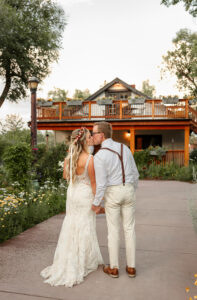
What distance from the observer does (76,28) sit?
21109 millimetres

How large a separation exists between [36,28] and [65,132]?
26.8 feet

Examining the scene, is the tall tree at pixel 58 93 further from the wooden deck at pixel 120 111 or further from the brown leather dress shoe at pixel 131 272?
the brown leather dress shoe at pixel 131 272

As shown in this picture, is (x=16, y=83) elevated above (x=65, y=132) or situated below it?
above

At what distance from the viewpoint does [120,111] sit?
1658cm

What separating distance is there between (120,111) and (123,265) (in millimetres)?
13797

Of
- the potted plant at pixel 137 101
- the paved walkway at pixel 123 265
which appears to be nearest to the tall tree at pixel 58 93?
the potted plant at pixel 137 101

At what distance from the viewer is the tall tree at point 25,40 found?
61.7 feet

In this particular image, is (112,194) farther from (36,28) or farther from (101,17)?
(36,28)

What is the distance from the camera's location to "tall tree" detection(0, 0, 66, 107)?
18812mm

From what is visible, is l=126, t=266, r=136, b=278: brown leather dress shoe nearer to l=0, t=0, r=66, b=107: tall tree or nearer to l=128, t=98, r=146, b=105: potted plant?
l=128, t=98, r=146, b=105: potted plant

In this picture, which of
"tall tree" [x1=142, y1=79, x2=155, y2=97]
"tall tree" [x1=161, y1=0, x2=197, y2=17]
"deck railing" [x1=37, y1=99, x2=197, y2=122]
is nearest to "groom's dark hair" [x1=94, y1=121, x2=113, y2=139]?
"tall tree" [x1=161, y1=0, x2=197, y2=17]

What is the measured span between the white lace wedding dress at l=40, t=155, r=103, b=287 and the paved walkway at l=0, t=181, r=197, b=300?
125 mm

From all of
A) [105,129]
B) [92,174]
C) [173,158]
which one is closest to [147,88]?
[173,158]

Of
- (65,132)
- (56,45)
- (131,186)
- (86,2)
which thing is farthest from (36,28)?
(131,186)
